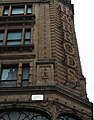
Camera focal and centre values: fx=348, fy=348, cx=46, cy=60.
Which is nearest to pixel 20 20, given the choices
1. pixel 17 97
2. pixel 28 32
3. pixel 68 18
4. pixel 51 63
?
pixel 28 32

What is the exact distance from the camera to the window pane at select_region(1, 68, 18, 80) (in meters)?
24.9

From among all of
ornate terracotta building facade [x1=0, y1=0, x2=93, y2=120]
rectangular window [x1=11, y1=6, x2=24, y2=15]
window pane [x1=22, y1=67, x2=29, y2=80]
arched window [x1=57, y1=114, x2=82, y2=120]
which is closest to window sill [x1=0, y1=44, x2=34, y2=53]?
ornate terracotta building facade [x1=0, y1=0, x2=93, y2=120]

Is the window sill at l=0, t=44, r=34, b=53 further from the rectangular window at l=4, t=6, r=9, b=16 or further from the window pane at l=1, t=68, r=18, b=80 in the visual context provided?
the rectangular window at l=4, t=6, r=9, b=16

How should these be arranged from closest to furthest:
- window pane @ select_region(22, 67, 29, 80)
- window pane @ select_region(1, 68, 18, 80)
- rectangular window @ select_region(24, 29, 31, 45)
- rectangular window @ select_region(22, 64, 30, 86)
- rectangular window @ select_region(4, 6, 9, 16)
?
rectangular window @ select_region(22, 64, 30, 86)
window pane @ select_region(22, 67, 29, 80)
window pane @ select_region(1, 68, 18, 80)
rectangular window @ select_region(24, 29, 31, 45)
rectangular window @ select_region(4, 6, 9, 16)

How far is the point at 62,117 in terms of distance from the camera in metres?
21.4

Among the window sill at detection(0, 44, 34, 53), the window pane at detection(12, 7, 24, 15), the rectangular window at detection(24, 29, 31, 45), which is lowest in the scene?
the window sill at detection(0, 44, 34, 53)

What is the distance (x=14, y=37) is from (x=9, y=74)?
451cm

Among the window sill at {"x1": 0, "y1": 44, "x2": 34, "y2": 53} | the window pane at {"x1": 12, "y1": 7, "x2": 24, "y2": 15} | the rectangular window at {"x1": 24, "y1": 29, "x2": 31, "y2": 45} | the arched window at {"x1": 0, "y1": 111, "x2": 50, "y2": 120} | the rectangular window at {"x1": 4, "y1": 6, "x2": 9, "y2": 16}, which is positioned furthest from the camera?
the window pane at {"x1": 12, "y1": 7, "x2": 24, "y2": 15}

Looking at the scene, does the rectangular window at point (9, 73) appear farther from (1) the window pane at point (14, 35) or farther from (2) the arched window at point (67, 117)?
(2) the arched window at point (67, 117)

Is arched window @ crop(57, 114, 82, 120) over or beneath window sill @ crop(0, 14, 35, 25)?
beneath

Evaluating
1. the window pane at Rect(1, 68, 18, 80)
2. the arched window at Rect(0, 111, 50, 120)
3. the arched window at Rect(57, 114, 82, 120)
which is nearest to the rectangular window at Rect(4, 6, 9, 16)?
the window pane at Rect(1, 68, 18, 80)

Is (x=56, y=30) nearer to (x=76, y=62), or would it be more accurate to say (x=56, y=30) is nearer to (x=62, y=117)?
(x=76, y=62)

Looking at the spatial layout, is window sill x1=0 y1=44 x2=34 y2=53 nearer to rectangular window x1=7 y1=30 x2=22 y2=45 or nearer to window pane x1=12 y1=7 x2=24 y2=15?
rectangular window x1=7 y1=30 x2=22 y2=45

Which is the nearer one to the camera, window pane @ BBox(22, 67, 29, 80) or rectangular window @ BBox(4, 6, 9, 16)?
window pane @ BBox(22, 67, 29, 80)
